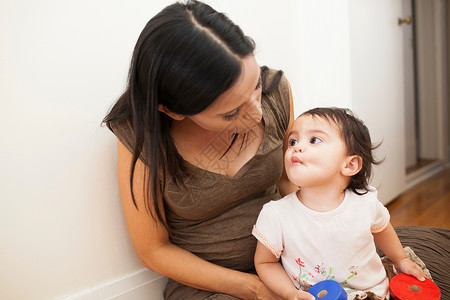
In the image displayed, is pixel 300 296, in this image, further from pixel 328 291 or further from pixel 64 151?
pixel 64 151

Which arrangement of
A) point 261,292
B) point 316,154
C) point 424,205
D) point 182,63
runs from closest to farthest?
point 182,63 < point 316,154 < point 261,292 < point 424,205

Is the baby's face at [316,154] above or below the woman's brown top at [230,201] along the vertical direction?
above

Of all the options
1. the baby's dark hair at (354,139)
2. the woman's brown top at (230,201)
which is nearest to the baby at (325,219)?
the baby's dark hair at (354,139)

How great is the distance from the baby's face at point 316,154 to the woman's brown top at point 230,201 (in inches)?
5.5

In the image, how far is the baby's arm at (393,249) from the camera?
3.17 feet

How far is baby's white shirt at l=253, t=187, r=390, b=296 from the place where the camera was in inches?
34.8

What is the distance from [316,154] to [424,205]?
168cm

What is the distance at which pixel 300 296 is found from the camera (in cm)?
83

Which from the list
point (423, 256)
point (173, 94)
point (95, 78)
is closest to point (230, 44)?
point (173, 94)

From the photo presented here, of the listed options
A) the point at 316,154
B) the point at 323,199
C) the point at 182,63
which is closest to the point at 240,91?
the point at 182,63

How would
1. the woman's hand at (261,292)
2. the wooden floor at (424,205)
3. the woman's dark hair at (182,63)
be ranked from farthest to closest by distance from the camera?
the wooden floor at (424,205) → the woman's hand at (261,292) → the woman's dark hair at (182,63)

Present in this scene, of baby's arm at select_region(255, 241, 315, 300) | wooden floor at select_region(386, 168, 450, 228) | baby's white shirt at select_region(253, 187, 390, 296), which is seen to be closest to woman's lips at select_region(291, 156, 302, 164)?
baby's white shirt at select_region(253, 187, 390, 296)

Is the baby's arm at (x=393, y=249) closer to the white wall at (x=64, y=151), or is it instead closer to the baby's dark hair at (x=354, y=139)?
the baby's dark hair at (x=354, y=139)

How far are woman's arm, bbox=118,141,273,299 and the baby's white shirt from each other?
0.14 m
